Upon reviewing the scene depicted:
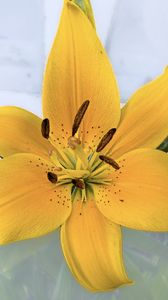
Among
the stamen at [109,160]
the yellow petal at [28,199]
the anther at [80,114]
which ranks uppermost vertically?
the anther at [80,114]

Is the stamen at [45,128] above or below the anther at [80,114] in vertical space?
below

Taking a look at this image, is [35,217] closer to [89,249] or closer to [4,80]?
[89,249]
